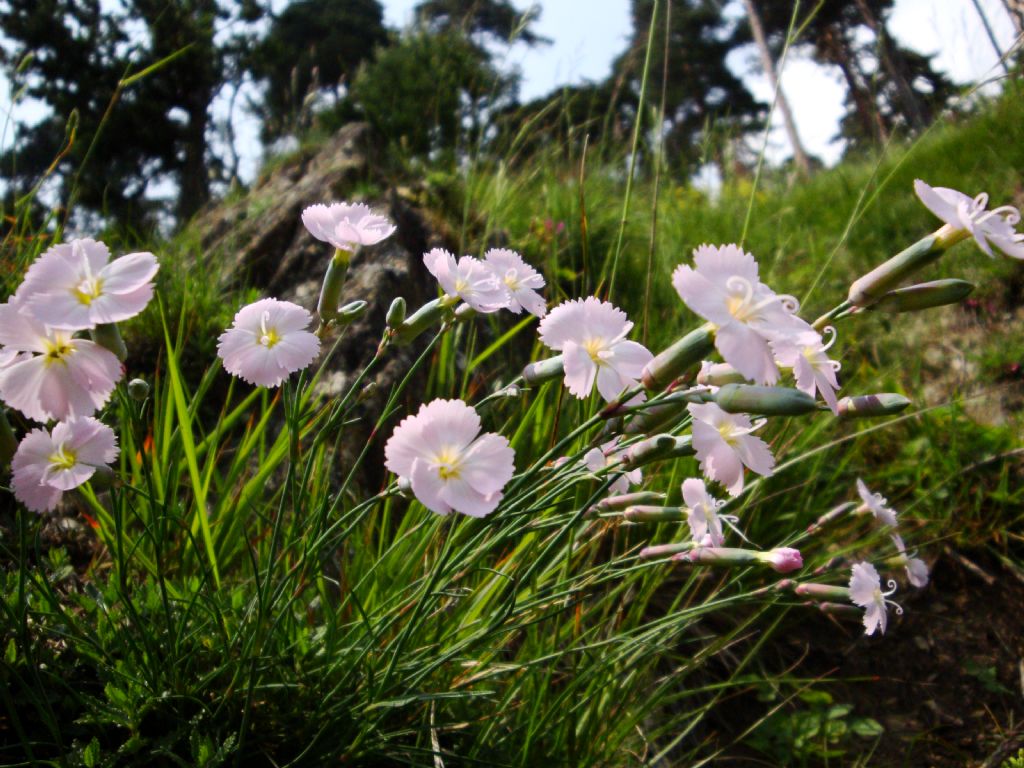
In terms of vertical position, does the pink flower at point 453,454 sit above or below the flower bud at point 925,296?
below

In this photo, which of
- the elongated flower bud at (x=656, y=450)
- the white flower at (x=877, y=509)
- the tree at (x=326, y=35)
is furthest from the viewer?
the tree at (x=326, y=35)

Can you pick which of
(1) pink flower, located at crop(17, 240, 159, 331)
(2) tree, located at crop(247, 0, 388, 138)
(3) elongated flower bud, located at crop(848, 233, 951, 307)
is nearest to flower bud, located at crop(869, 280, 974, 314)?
(3) elongated flower bud, located at crop(848, 233, 951, 307)

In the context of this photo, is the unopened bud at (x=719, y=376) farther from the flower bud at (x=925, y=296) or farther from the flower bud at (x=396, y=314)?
the flower bud at (x=396, y=314)

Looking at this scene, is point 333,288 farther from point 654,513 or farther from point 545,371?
point 654,513

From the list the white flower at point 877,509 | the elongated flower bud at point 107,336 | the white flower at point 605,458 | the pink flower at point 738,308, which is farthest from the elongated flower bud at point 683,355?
the white flower at point 877,509

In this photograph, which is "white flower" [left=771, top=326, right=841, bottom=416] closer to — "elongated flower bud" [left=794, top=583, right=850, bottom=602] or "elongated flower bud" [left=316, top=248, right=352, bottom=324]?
"elongated flower bud" [left=794, top=583, right=850, bottom=602]

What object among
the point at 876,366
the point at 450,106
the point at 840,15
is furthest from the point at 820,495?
the point at 840,15

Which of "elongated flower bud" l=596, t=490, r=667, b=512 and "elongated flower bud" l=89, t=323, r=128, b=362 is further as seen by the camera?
"elongated flower bud" l=596, t=490, r=667, b=512
